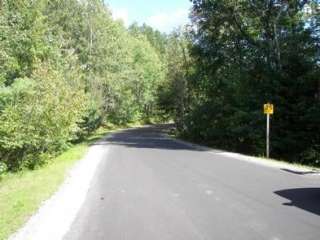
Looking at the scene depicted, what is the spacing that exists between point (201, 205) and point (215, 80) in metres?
28.8

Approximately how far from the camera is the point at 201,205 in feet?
32.6

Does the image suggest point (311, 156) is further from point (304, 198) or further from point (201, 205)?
point (201, 205)

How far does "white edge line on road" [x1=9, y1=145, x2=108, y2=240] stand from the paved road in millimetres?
238

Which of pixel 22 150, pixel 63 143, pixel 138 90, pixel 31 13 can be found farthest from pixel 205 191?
pixel 138 90

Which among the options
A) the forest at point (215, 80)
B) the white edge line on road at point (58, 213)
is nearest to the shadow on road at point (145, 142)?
the forest at point (215, 80)

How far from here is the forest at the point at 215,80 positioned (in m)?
22.0

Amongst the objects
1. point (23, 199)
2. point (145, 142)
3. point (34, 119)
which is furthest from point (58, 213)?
point (145, 142)

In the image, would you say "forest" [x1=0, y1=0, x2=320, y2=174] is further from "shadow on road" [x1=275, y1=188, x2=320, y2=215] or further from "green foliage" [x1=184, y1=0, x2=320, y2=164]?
"shadow on road" [x1=275, y1=188, x2=320, y2=215]

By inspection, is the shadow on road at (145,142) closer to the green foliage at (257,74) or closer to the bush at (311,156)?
the green foliage at (257,74)

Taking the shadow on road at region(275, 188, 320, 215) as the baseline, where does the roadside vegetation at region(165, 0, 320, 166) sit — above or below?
above

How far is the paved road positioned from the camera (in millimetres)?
7730

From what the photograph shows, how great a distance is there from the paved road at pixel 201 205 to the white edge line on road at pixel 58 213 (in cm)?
24

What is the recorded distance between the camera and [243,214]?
29.4 ft

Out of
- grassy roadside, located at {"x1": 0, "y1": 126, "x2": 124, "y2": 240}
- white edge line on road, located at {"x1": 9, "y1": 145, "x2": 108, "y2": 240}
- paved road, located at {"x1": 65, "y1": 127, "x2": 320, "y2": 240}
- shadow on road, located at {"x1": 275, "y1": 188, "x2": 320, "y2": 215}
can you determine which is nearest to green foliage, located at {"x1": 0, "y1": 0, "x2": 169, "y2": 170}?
grassy roadside, located at {"x1": 0, "y1": 126, "x2": 124, "y2": 240}
